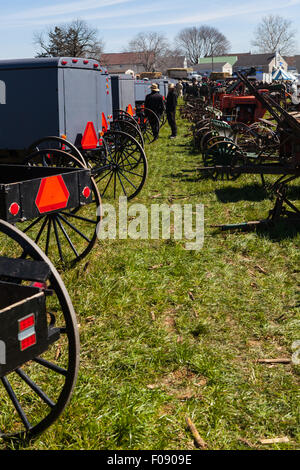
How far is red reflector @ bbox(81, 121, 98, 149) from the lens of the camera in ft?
27.9

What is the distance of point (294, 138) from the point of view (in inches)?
314

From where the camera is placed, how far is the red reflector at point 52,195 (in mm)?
3539

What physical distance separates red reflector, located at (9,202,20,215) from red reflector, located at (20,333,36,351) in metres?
1.15

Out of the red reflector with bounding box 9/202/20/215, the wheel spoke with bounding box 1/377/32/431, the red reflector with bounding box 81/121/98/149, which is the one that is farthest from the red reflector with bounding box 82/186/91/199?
the red reflector with bounding box 81/121/98/149

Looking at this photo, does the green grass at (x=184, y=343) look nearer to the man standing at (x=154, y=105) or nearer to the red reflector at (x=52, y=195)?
the red reflector at (x=52, y=195)

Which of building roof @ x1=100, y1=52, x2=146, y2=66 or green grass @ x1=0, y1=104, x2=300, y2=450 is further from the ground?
building roof @ x1=100, y1=52, x2=146, y2=66

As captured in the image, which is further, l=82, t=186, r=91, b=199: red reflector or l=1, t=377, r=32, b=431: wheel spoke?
l=82, t=186, r=91, b=199: red reflector

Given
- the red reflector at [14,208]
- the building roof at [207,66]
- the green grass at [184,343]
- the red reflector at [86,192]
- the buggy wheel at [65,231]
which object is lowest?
the green grass at [184,343]

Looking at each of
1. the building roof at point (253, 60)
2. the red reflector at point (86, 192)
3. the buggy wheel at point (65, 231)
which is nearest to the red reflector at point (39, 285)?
the red reflector at point (86, 192)

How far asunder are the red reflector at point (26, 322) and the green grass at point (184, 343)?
813 millimetres

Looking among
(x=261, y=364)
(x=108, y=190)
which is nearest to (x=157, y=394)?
(x=261, y=364)

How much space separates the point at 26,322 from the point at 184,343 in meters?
1.80

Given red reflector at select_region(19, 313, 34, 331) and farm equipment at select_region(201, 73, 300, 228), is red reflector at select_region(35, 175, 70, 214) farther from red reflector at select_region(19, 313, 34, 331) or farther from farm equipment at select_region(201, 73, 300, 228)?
farm equipment at select_region(201, 73, 300, 228)

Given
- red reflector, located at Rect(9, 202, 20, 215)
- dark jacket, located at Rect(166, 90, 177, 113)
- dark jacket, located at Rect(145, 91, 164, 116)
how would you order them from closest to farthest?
red reflector, located at Rect(9, 202, 20, 215) → dark jacket, located at Rect(145, 91, 164, 116) → dark jacket, located at Rect(166, 90, 177, 113)
